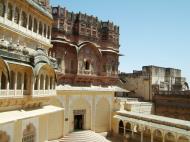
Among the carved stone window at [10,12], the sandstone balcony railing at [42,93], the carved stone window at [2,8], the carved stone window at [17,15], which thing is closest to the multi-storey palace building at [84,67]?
the sandstone balcony railing at [42,93]

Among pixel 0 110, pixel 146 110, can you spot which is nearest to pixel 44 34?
pixel 0 110

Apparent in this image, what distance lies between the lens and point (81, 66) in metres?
27.7

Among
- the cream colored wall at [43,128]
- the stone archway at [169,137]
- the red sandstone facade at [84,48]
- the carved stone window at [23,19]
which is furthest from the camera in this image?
the red sandstone facade at [84,48]

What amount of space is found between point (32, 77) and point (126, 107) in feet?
51.5

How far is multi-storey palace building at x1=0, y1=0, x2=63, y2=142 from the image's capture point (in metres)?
14.1

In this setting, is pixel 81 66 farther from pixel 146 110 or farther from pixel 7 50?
pixel 7 50

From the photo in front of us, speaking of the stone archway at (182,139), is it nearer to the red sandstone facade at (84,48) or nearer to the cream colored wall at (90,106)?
the cream colored wall at (90,106)

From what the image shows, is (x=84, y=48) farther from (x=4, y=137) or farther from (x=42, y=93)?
(x=4, y=137)

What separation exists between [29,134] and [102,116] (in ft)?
38.7

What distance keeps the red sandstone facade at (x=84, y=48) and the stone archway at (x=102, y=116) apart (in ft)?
7.95

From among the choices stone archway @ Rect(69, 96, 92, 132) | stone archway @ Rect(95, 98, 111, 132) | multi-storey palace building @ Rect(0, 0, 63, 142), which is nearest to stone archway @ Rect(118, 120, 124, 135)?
stone archway @ Rect(95, 98, 111, 132)

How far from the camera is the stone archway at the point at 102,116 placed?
27.2 meters

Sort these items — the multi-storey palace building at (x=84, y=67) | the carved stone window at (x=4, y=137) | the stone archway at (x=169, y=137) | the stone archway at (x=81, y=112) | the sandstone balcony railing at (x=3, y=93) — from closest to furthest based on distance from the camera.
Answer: the sandstone balcony railing at (x=3, y=93) → the carved stone window at (x=4, y=137) → the stone archway at (x=169, y=137) → the stone archway at (x=81, y=112) → the multi-storey palace building at (x=84, y=67)

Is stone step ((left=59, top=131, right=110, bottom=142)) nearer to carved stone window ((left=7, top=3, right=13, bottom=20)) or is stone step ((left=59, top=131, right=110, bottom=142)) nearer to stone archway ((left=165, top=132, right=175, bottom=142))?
stone archway ((left=165, top=132, right=175, bottom=142))
